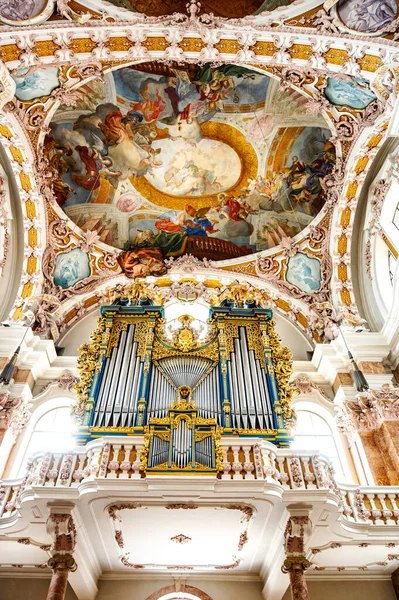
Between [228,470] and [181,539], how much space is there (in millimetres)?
2154

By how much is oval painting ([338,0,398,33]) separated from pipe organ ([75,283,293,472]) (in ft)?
23.7

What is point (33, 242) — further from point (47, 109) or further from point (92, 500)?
point (92, 500)

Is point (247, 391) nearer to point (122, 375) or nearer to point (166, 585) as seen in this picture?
point (122, 375)

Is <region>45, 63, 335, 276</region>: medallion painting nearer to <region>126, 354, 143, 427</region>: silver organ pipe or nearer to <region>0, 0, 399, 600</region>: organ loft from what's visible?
<region>0, 0, 399, 600</region>: organ loft

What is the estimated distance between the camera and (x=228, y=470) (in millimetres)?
8508

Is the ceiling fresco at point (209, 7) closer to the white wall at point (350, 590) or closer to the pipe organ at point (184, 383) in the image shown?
the pipe organ at point (184, 383)

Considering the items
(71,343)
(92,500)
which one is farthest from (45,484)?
(71,343)

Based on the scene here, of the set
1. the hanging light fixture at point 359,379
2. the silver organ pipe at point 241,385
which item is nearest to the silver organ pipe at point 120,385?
the silver organ pipe at point 241,385

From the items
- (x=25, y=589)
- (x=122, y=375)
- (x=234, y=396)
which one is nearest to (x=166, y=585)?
(x=25, y=589)

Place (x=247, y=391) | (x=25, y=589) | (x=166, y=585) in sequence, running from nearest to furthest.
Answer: (x=25, y=589)
(x=166, y=585)
(x=247, y=391)

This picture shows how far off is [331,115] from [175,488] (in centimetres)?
1080

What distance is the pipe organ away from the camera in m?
8.95

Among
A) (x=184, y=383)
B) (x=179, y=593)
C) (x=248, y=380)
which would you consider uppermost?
(x=248, y=380)

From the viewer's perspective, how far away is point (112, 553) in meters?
9.85
